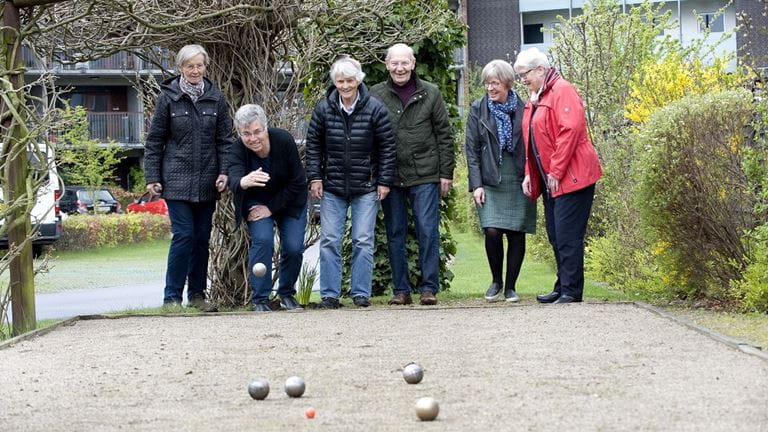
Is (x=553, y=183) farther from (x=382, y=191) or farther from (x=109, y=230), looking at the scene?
(x=109, y=230)

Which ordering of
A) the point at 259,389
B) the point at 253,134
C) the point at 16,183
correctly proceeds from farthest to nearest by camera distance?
1. the point at 253,134
2. the point at 16,183
3. the point at 259,389

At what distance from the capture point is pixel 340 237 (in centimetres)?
1112

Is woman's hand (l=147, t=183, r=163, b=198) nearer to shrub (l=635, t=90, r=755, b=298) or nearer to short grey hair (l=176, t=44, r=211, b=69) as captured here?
short grey hair (l=176, t=44, r=211, b=69)

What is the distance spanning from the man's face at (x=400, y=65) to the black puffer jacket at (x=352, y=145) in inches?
11.2

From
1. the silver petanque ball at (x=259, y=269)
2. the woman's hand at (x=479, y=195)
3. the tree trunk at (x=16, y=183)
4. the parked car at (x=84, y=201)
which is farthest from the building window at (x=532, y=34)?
the tree trunk at (x=16, y=183)

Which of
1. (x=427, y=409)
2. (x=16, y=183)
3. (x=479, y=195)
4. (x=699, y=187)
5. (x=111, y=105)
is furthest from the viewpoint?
(x=111, y=105)

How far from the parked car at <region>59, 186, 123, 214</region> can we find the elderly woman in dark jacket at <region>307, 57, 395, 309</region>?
33074 mm

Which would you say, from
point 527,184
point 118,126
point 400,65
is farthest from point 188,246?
point 118,126

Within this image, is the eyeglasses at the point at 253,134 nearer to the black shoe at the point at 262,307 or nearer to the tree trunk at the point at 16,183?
the black shoe at the point at 262,307

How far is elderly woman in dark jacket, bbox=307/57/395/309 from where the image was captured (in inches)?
428

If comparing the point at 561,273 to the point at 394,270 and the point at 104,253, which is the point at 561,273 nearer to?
the point at 394,270

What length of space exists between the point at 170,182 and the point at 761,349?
492cm

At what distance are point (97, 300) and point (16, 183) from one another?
23.2ft

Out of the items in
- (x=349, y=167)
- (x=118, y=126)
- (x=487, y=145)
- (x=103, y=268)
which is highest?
(x=118, y=126)
